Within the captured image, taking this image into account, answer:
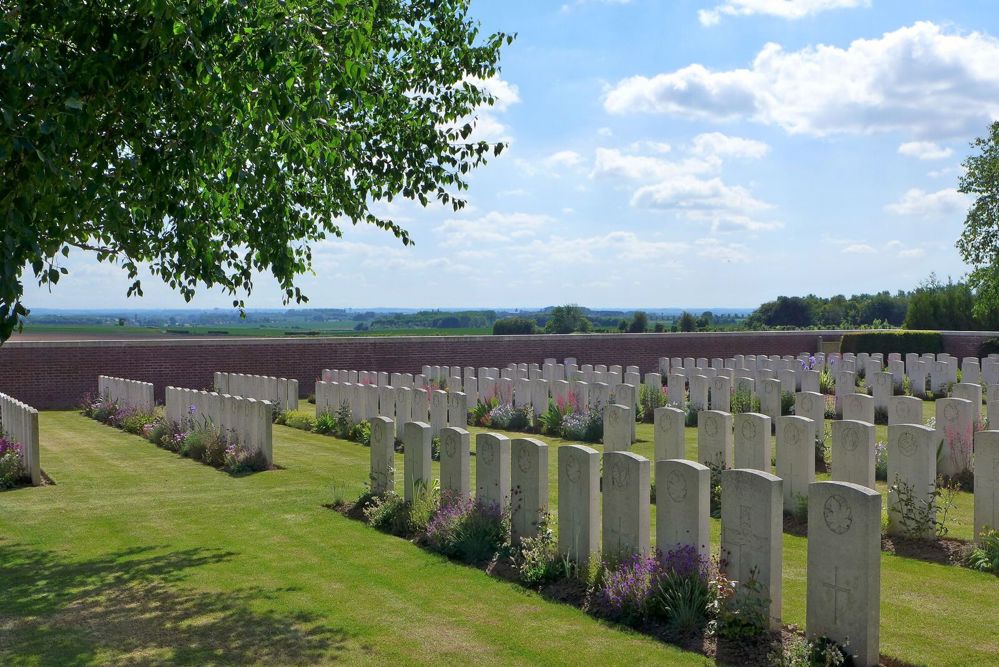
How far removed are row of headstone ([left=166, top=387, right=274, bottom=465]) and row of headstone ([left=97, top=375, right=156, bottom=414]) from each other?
7.96ft

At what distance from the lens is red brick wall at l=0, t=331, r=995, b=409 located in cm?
2394

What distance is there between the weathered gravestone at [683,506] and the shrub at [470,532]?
1914 mm

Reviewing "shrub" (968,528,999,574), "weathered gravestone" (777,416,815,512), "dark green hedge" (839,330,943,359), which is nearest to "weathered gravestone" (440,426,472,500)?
"weathered gravestone" (777,416,815,512)

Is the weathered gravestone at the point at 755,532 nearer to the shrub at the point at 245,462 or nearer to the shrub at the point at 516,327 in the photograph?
the shrub at the point at 245,462

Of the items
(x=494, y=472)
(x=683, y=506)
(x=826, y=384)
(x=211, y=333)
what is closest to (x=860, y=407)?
(x=494, y=472)

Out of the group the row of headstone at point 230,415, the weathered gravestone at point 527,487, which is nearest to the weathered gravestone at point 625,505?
the weathered gravestone at point 527,487

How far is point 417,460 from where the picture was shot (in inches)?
365

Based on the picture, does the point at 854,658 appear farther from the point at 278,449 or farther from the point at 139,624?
the point at 278,449

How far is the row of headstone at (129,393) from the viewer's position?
62.4ft

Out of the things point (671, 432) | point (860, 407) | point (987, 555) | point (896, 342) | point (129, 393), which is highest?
point (896, 342)

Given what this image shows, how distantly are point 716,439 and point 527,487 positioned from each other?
3.18m

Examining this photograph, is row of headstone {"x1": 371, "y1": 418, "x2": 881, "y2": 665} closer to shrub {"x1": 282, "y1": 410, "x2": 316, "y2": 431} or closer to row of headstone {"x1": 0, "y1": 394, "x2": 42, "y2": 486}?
row of headstone {"x1": 0, "y1": 394, "x2": 42, "y2": 486}

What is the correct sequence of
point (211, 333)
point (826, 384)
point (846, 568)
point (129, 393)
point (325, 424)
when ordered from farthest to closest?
point (211, 333)
point (826, 384)
point (129, 393)
point (325, 424)
point (846, 568)

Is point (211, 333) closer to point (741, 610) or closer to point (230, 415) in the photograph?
point (230, 415)
